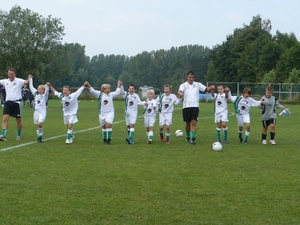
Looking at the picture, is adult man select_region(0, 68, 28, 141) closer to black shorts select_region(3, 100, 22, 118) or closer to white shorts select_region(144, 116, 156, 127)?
black shorts select_region(3, 100, 22, 118)

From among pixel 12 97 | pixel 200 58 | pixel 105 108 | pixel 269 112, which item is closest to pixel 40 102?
pixel 12 97

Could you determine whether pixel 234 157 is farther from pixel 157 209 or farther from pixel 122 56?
pixel 122 56

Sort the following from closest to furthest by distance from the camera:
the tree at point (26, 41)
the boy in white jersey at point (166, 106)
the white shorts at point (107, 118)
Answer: the white shorts at point (107, 118)
the boy in white jersey at point (166, 106)
the tree at point (26, 41)

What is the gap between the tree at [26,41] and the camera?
66062 mm

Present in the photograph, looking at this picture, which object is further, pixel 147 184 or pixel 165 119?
pixel 165 119

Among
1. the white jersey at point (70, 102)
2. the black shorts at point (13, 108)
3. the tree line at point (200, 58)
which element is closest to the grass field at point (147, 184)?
the white jersey at point (70, 102)

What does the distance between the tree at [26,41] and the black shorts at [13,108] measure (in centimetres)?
5283

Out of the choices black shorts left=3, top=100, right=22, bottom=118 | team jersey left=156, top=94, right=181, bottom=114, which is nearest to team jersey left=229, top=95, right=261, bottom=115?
team jersey left=156, top=94, right=181, bottom=114

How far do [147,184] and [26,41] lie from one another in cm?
6147

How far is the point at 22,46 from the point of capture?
66.3 meters

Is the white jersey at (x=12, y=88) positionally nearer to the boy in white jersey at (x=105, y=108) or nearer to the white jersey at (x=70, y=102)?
the white jersey at (x=70, y=102)

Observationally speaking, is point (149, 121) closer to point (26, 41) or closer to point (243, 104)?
point (243, 104)

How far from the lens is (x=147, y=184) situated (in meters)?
8.12

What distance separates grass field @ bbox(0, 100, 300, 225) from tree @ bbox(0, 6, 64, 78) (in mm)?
54920
